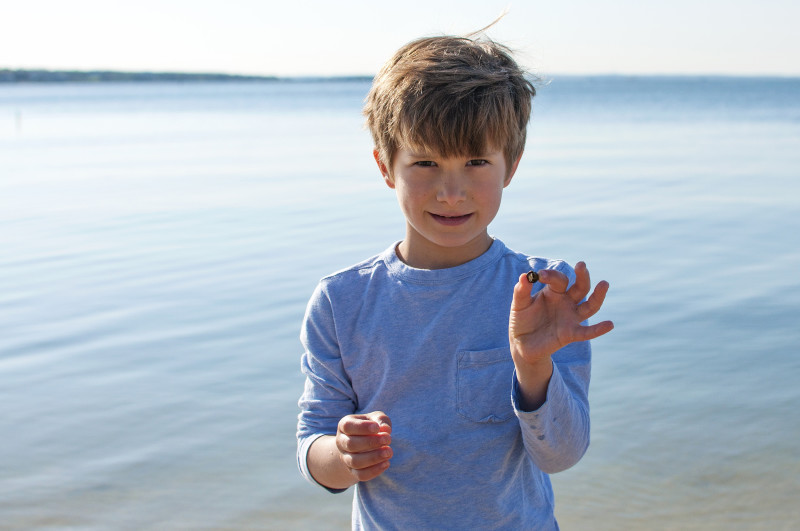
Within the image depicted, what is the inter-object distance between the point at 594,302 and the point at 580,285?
0.05 metres

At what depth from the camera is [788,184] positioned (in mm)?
13406

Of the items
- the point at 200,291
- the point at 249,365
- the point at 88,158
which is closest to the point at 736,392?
the point at 249,365

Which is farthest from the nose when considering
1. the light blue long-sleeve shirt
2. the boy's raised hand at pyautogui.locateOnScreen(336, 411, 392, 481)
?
Answer: the boy's raised hand at pyautogui.locateOnScreen(336, 411, 392, 481)

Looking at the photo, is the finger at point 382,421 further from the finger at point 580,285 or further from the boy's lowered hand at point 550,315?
the finger at point 580,285

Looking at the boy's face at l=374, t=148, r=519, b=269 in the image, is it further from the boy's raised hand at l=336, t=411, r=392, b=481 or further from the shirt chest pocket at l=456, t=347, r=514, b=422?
the boy's raised hand at l=336, t=411, r=392, b=481

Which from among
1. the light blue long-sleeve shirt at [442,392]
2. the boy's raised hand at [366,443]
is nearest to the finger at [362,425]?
the boy's raised hand at [366,443]

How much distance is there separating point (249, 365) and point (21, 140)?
80.4 ft

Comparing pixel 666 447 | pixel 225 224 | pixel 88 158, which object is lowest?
pixel 666 447

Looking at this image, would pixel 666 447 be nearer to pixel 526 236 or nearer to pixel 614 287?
pixel 614 287

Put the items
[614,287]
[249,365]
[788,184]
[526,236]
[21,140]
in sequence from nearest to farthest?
[249,365], [614,287], [526,236], [788,184], [21,140]

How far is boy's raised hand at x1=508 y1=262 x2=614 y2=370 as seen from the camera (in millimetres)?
1662

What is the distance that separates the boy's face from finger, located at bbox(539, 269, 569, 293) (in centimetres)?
39

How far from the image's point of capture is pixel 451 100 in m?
2.03

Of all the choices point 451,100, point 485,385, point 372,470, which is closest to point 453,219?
point 451,100
